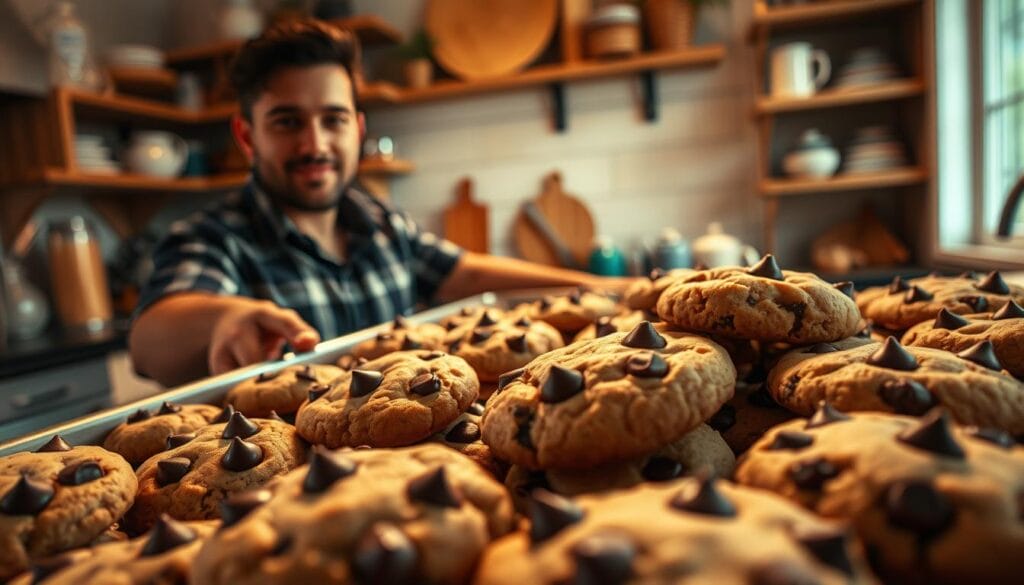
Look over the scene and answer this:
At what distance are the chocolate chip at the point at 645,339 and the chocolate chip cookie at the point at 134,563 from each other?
0.45m

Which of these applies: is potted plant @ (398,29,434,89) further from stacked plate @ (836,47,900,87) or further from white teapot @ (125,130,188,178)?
stacked plate @ (836,47,900,87)

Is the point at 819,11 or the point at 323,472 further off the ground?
the point at 819,11

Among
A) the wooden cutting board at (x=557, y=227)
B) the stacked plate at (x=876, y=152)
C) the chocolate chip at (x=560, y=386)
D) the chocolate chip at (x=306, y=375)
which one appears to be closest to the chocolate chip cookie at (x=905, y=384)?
the chocolate chip at (x=560, y=386)

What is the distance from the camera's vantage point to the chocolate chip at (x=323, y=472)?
→ 1.59 feet

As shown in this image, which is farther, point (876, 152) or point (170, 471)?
point (876, 152)

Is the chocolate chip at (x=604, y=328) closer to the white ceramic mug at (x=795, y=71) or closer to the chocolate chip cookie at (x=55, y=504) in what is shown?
the chocolate chip cookie at (x=55, y=504)

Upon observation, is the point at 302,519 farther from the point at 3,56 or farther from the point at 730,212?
the point at 3,56

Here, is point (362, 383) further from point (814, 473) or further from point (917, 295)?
point (917, 295)

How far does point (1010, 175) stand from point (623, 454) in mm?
2595

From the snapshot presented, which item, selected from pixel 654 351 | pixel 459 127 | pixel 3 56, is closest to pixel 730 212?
pixel 459 127

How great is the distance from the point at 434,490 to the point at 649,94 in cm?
291

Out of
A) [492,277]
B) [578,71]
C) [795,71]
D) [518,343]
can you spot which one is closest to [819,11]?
[795,71]

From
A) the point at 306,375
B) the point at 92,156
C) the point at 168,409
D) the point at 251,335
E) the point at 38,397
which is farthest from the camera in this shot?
the point at 92,156

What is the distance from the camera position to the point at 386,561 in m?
0.41
